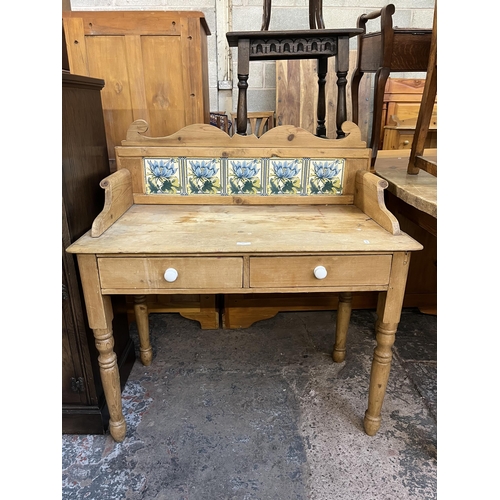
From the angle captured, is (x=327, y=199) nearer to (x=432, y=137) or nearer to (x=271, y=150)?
(x=271, y=150)

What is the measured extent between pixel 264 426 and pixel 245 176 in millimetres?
887

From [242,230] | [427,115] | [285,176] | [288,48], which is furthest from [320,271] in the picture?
[288,48]

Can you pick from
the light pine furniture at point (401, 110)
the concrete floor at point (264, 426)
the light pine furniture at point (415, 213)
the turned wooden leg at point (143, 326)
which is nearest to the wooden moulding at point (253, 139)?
the light pine furniture at point (415, 213)

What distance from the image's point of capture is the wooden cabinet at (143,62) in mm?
1637

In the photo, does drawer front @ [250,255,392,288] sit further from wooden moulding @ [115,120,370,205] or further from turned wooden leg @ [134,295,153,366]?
turned wooden leg @ [134,295,153,366]

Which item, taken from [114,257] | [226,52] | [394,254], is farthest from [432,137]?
[114,257]

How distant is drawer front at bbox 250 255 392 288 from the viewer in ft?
3.68

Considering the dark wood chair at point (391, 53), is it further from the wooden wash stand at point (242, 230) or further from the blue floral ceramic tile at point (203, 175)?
the blue floral ceramic tile at point (203, 175)

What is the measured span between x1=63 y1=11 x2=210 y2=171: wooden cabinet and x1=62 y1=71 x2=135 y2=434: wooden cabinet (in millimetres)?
377

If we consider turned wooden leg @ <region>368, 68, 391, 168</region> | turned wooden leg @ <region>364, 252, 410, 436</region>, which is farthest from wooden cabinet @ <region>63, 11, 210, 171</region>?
turned wooden leg @ <region>364, 252, 410, 436</region>

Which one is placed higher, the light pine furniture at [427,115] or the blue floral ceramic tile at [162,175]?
the light pine furniture at [427,115]

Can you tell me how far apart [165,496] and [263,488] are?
282mm

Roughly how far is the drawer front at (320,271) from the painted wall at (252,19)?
241cm

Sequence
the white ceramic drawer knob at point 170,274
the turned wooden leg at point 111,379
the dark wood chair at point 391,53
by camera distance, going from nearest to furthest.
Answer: the white ceramic drawer knob at point 170,274
the turned wooden leg at point 111,379
the dark wood chair at point 391,53
